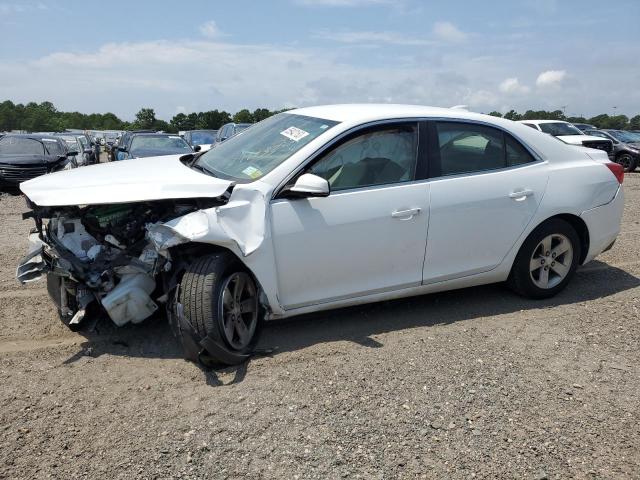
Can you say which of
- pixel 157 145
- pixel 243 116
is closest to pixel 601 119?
pixel 243 116

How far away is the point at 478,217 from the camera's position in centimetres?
439

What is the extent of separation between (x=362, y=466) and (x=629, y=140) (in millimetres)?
22898

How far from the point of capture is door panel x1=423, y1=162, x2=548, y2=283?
14.0ft

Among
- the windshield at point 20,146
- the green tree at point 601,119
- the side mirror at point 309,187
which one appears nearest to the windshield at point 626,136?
Answer: the windshield at point 20,146

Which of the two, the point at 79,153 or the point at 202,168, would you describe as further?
the point at 79,153

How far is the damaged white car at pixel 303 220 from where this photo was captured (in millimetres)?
3707

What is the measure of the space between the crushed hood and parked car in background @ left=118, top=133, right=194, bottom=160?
31.7ft

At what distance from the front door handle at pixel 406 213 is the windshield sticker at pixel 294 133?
0.92 metres

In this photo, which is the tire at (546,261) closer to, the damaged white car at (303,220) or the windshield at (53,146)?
the damaged white car at (303,220)

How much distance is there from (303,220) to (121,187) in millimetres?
1291

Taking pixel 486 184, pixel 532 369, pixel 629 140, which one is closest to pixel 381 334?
pixel 532 369

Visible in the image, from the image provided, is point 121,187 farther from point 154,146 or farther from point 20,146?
point 20,146

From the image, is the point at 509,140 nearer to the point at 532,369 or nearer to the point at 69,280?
the point at 532,369

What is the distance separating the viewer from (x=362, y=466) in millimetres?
2721
